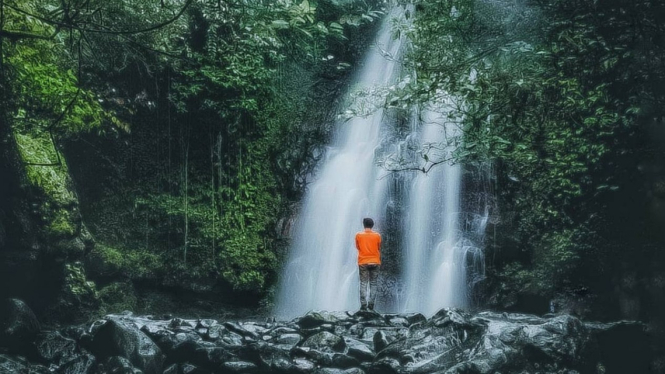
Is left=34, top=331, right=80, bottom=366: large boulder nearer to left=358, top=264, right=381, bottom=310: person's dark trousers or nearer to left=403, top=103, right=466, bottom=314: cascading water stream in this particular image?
left=358, top=264, right=381, bottom=310: person's dark trousers

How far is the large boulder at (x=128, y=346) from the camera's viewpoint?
7.04 meters

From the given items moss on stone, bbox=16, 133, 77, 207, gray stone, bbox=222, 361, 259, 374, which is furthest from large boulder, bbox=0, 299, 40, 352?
gray stone, bbox=222, 361, 259, 374

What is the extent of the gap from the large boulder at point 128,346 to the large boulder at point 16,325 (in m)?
0.69

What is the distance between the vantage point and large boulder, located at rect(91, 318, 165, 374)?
23.1ft

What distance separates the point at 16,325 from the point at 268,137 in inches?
252

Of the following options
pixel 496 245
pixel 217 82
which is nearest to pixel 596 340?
pixel 496 245

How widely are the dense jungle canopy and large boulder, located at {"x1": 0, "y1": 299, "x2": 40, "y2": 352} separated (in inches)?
15.4

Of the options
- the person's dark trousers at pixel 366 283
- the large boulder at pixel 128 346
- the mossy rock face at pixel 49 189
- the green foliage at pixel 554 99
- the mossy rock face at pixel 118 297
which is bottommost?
the large boulder at pixel 128 346

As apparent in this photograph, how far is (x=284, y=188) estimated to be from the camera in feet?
42.0

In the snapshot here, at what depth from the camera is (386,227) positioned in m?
12.0

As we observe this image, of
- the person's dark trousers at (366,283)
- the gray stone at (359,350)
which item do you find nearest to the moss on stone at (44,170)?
the person's dark trousers at (366,283)

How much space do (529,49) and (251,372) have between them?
4.67 meters

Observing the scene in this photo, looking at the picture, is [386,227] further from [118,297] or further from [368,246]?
[118,297]

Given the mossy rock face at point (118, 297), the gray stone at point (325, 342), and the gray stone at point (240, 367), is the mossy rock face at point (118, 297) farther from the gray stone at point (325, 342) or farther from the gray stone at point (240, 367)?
the gray stone at point (325, 342)
